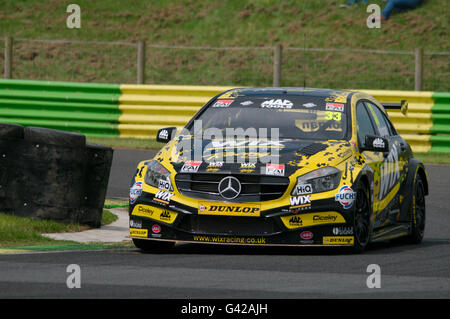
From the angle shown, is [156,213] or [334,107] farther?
[334,107]

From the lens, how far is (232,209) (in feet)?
31.4

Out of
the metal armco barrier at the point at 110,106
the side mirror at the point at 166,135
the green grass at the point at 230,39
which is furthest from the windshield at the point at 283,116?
the green grass at the point at 230,39

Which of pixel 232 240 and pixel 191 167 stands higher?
pixel 191 167

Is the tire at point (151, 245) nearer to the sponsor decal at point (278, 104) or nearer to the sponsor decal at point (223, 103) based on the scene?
the sponsor decal at point (223, 103)

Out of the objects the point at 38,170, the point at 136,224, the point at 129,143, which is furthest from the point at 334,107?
the point at 129,143

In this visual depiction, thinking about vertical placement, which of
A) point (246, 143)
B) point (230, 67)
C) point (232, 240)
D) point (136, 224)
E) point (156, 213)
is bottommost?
point (232, 240)

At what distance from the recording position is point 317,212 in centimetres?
960

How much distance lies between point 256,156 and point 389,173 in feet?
5.91

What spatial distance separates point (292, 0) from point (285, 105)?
2532 centimetres

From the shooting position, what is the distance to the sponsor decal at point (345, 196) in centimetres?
963

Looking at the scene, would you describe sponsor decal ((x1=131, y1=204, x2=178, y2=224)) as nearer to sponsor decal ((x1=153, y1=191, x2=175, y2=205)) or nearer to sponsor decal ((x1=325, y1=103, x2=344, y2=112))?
sponsor decal ((x1=153, y1=191, x2=175, y2=205))

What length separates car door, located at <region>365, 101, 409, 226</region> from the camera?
1075 centimetres

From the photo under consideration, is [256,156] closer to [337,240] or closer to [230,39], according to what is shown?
[337,240]

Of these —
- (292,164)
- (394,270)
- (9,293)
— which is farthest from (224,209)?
(9,293)
